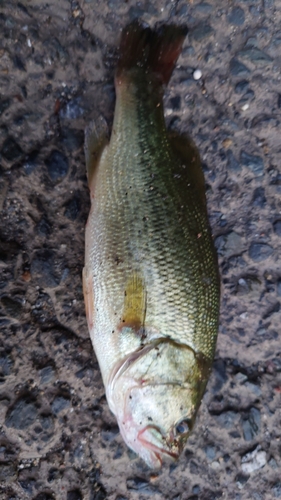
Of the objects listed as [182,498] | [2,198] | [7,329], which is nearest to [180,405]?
[182,498]

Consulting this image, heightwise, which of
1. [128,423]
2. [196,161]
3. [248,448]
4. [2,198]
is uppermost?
[196,161]

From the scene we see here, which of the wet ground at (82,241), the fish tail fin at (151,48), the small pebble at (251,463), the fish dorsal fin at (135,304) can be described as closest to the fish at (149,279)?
the fish dorsal fin at (135,304)

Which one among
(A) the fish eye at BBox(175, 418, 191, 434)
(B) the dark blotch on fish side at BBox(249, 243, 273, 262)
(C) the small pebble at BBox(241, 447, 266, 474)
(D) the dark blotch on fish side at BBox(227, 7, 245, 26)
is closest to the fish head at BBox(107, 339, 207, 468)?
(A) the fish eye at BBox(175, 418, 191, 434)

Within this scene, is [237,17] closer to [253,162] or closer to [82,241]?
[253,162]

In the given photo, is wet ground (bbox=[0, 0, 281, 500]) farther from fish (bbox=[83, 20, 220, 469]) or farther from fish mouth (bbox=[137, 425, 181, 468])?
fish mouth (bbox=[137, 425, 181, 468])

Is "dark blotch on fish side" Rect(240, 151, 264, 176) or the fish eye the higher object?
"dark blotch on fish side" Rect(240, 151, 264, 176)

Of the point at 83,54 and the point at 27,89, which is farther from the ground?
the point at 83,54

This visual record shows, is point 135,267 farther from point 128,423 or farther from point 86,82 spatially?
point 86,82
